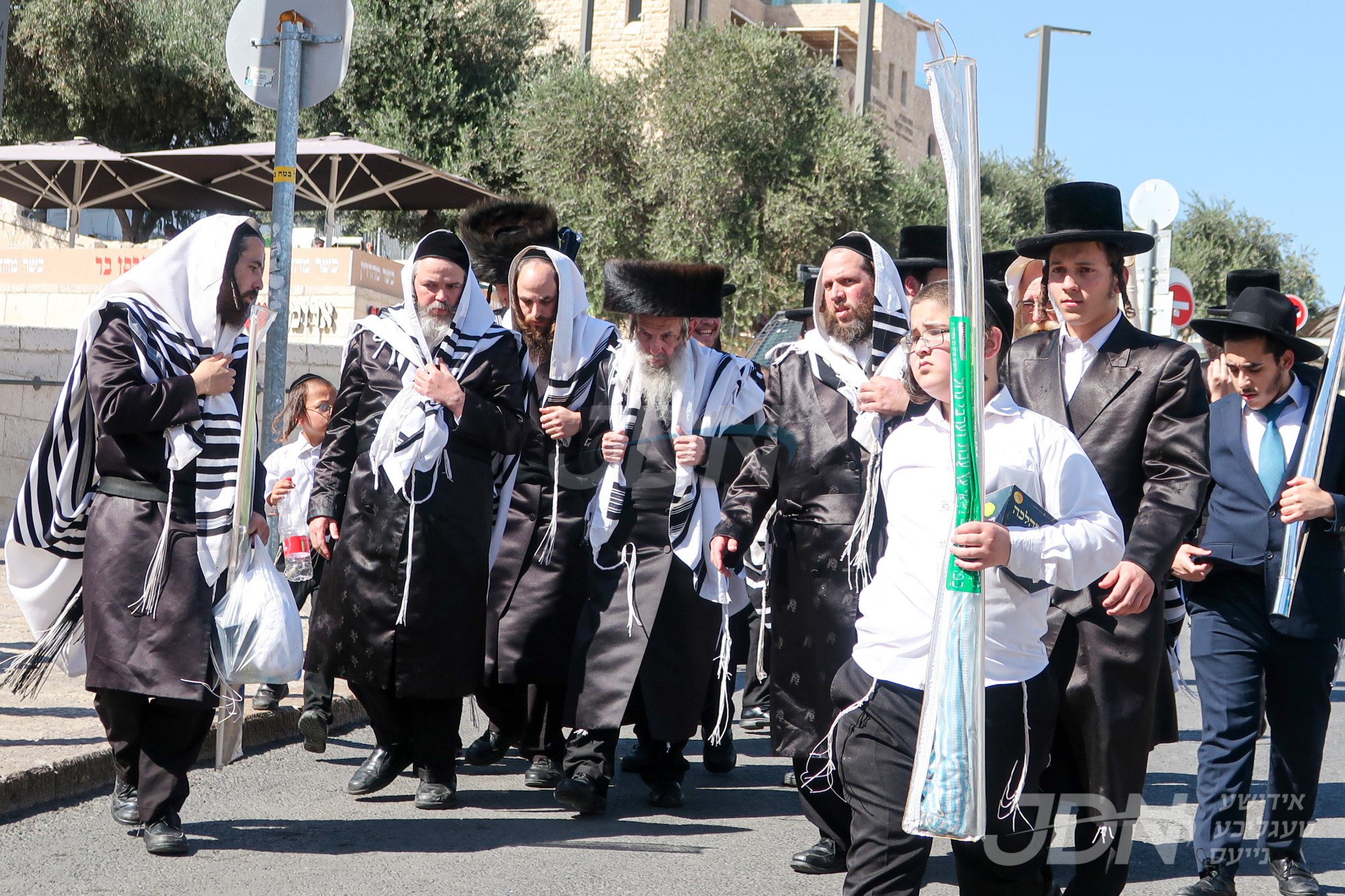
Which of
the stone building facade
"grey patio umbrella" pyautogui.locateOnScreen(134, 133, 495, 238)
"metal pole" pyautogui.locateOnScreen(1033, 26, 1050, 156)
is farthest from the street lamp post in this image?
"grey patio umbrella" pyautogui.locateOnScreen(134, 133, 495, 238)

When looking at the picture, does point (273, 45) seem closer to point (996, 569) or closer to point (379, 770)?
point (379, 770)

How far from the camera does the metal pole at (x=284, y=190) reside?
6980 millimetres

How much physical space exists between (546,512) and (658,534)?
0.66 metres

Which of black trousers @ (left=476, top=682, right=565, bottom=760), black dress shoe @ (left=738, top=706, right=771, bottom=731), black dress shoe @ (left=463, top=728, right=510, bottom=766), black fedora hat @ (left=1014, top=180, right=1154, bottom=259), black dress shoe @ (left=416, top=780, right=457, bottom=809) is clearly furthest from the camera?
black dress shoe @ (left=738, top=706, right=771, bottom=731)

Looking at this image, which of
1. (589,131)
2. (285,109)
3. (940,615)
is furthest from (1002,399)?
(589,131)

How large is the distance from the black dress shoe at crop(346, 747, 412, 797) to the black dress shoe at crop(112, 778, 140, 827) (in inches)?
36.5

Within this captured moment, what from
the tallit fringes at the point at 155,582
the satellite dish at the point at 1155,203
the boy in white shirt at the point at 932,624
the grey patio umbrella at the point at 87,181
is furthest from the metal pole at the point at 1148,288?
the grey patio umbrella at the point at 87,181

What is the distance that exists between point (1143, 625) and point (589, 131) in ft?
83.4

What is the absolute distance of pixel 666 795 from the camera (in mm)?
6012

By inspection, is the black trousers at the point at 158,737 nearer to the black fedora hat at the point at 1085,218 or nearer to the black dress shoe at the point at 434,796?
the black dress shoe at the point at 434,796

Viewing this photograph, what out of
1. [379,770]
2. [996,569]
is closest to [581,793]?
[379,770]

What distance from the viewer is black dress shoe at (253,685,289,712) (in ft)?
22.6

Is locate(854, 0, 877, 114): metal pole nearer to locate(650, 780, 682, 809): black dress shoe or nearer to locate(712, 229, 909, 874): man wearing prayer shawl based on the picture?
locate(650, 780, 682, 809): black dress shoe

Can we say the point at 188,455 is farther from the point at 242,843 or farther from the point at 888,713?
the point at 888,713
